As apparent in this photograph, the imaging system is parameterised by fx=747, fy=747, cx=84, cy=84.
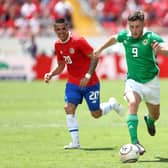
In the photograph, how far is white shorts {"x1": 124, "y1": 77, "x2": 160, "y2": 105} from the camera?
1166cm

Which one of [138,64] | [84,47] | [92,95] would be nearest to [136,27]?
[138,64]

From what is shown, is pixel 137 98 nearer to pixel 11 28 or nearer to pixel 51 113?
pixel 51 113

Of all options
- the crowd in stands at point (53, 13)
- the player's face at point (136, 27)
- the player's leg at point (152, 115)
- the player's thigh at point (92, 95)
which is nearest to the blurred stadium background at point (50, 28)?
the crowd in stands at point (53, 13)

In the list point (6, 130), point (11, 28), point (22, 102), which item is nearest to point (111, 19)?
point (11, 28)

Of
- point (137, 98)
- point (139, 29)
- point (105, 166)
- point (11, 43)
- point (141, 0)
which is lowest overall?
point (105, 166)

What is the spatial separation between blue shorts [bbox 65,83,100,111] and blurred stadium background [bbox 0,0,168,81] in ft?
63.3

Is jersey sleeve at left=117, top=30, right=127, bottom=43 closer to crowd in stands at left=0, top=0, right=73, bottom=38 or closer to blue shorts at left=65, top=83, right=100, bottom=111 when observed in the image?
blue shorts at left=65, top=83, right=100, bottom=111

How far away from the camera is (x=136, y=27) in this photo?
36.8ft

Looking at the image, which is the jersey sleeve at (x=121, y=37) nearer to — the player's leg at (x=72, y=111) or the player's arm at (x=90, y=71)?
the player's arm at (x=90, y=71)

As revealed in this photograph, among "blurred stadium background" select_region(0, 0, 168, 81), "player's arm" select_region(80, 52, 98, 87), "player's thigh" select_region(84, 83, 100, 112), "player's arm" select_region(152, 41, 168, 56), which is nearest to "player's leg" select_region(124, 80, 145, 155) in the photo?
"player's arm" select_region(152, 41, 168, 56)

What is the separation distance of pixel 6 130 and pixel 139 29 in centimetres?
540

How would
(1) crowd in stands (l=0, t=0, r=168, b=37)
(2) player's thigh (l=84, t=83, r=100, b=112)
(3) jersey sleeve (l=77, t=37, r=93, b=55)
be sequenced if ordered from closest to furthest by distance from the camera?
(3) jersey sleeve (l=77, t=37, r=93, b=55) → (2) player's thigh (l=84, t=83, r=100, b=112) → (1) crowd in stands (l=0, t=0, r=168, b=37)

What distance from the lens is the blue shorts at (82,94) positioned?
13203 millimetres

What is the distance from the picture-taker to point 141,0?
37156 millimetres
